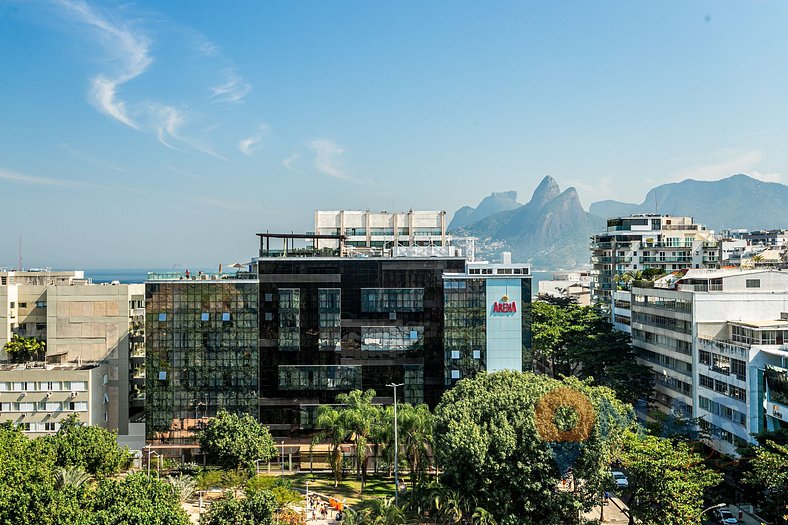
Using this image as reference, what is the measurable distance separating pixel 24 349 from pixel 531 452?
163ft

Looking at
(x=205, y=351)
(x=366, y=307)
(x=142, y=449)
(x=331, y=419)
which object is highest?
(x=366, y=307)

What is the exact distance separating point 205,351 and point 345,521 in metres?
23.6

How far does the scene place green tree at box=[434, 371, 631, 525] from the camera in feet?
129

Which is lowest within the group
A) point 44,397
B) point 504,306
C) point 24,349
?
point 44,397

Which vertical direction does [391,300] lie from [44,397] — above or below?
above

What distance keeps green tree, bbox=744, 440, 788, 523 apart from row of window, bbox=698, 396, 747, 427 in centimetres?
929

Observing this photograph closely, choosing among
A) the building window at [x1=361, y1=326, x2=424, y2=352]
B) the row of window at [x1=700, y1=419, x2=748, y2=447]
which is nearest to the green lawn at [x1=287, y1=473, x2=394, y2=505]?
the building window at [x1=361, y1=326, x2=424, y2=352]

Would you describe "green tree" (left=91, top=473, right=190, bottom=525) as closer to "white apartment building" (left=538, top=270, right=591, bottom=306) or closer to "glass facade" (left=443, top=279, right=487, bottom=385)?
"glass facade" (left=443, top=279, right=487, bottom=385)

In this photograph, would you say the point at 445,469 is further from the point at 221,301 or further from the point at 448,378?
the point at 221,301

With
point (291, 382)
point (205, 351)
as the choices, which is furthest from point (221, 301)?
point (291, 382)

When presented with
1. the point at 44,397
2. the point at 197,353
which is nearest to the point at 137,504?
the point at 197,353

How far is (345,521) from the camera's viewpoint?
40125mm

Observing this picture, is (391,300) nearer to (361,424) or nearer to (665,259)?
(361,424)

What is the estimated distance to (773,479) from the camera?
3550 cm
